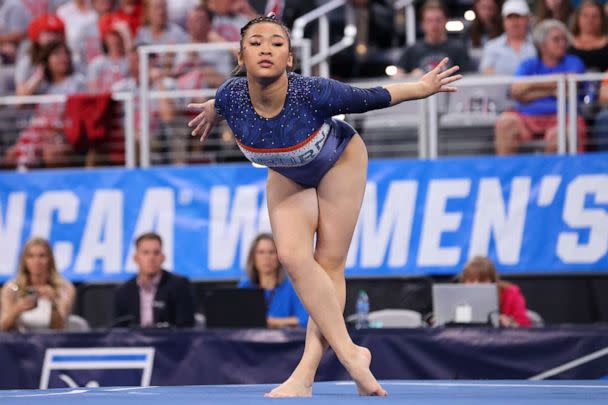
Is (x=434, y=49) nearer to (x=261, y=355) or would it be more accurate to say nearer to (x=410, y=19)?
(x=410, y=19)

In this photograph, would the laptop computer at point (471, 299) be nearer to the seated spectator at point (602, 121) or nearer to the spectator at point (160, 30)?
the seated spectator at point (602, 121)

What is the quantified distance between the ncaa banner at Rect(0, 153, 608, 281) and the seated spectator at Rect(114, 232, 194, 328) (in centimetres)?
131

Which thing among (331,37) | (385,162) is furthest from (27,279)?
(331,37)

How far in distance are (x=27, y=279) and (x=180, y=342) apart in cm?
186

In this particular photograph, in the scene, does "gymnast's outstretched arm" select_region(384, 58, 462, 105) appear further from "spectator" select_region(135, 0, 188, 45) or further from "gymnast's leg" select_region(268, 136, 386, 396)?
"spectator" select_region(135, 0, 188, 45)

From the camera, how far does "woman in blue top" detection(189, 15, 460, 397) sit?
4.22 meters

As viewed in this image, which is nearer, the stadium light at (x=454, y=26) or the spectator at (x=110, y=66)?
the spectator at (x=110, y=66)

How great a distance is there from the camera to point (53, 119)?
983 cm

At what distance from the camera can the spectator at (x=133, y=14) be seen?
10844 millimetres

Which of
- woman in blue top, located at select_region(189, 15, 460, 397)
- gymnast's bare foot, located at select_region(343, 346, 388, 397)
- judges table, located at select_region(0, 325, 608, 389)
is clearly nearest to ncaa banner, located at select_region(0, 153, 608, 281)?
judges table, located at select_region(0, 325, 608, 389)

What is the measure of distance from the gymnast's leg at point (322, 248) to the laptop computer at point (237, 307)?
97.0 inches

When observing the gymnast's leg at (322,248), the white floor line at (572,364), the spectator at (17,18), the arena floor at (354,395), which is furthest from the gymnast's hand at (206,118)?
the spectator at (17,18)

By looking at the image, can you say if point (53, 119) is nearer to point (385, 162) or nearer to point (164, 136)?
point (164, 136)

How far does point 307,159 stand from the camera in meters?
4.28
